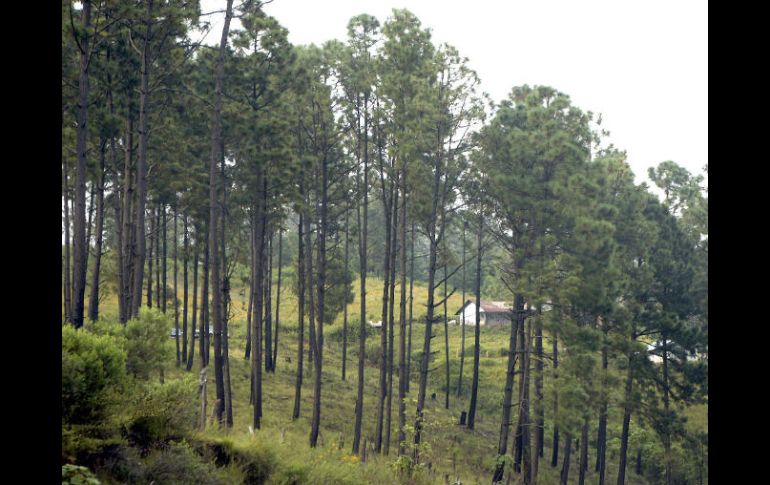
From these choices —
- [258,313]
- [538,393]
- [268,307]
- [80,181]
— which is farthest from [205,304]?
[538,393]

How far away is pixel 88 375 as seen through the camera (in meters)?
6.48

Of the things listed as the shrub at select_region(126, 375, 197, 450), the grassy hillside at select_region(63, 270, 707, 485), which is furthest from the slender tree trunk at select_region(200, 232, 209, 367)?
the shrub at select_region(126, 375, 197, 450)

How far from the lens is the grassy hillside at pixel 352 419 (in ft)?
33.3

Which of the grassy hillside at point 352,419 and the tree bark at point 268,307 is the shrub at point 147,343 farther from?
the tree bark at point 268,307

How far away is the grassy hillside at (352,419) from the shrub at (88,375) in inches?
75.5

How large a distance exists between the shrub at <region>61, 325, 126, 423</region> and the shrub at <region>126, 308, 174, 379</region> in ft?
6.70

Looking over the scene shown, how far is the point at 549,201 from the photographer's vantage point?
67.9ft

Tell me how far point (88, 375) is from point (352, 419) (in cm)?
2144

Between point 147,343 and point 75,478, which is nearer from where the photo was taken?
point 75,478

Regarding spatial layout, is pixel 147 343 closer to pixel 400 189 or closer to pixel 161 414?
pixel 161 414

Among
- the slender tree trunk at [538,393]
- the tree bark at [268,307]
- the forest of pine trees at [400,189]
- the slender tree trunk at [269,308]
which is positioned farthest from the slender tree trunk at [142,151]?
the slender tree trunk at [538,393]
